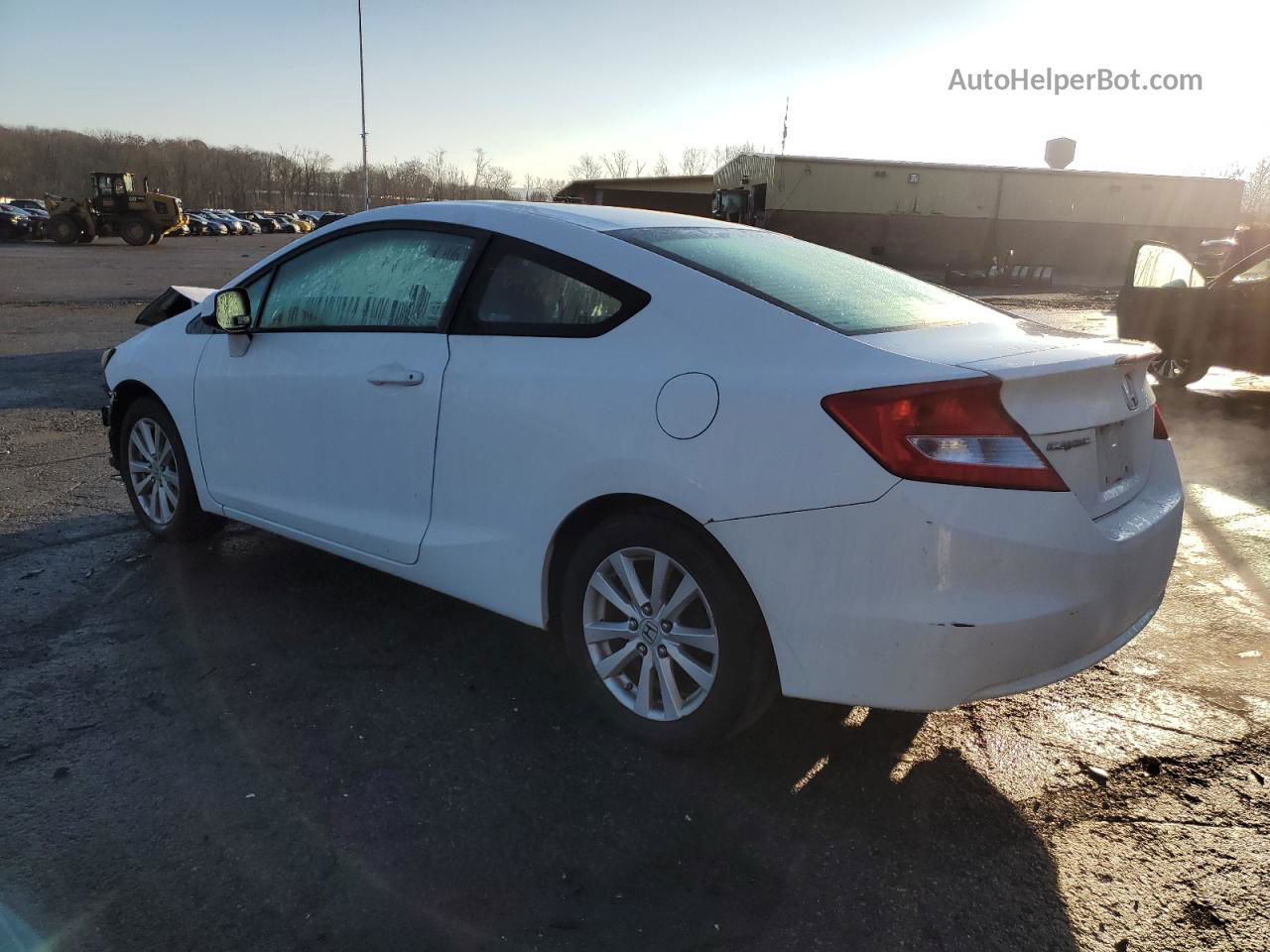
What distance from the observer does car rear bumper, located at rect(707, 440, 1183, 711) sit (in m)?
2.39

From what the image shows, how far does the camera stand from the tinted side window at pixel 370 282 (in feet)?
11.5

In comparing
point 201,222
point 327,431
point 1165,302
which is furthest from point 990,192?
point 201,222

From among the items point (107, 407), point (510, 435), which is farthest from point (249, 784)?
point (107, 407)

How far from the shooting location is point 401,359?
3455 millimetres

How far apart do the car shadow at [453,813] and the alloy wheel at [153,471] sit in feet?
3.23

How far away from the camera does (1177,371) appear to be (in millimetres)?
10406

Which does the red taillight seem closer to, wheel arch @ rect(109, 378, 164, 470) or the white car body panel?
the white car body panel

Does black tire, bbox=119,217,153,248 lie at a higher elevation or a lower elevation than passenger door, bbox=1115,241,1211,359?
lower

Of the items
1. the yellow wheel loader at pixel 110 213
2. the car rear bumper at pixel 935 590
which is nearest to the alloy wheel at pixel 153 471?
the car rear bumper at pixel 935 590

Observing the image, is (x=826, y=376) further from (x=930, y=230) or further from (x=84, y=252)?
(x=930, y=230)

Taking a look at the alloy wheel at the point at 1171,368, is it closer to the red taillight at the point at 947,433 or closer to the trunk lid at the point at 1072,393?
the trunk lid at the point at 1072,393

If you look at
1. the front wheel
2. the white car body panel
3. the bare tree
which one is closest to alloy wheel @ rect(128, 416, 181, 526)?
the white car body panel

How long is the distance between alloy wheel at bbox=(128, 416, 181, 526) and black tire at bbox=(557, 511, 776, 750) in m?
→ 2.59

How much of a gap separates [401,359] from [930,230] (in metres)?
50.5
